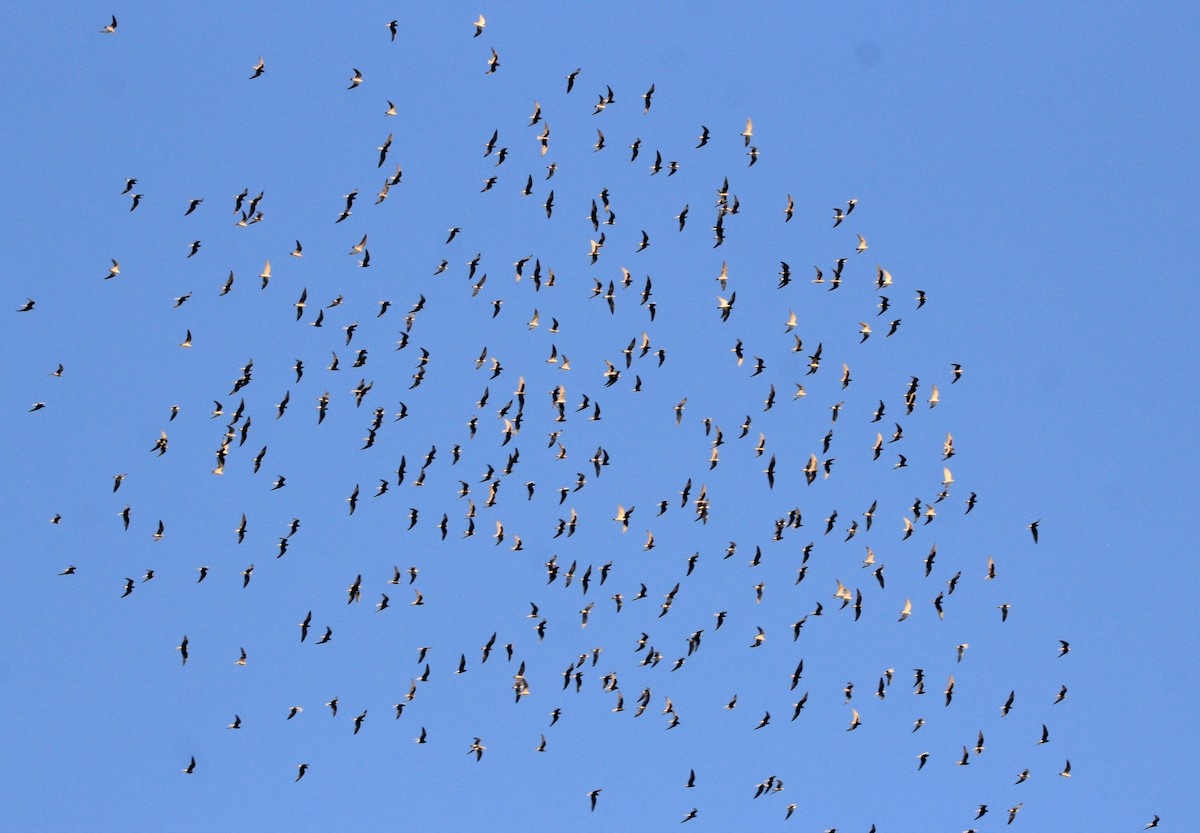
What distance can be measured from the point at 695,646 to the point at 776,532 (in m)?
7.77

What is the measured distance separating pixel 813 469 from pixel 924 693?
1419cm

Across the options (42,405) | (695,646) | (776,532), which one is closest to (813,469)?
(776,532)

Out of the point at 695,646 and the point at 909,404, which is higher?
the point at 909,404

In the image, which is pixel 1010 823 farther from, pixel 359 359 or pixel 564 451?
pixel 359 359

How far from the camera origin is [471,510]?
132 m

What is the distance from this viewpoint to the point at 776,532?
12625cm

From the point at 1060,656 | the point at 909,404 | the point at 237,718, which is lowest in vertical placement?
the point at 237,718

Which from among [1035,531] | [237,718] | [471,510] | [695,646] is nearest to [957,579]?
[1035,531]

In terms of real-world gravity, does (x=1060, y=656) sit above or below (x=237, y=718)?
above

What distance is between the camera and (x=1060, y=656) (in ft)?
431

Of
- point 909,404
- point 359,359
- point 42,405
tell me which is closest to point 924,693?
point 909,404

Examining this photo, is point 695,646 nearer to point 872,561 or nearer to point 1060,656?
point 872,561

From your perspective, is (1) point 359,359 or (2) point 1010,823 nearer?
(1) point 359,359

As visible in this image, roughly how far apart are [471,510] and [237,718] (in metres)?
16.9
